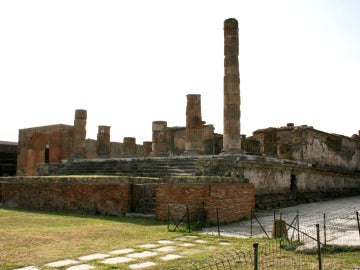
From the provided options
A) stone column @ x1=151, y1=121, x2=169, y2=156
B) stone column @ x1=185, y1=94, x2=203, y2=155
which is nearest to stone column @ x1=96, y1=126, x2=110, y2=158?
stone column @ x1=151, y1=121, x2=169, y2=156

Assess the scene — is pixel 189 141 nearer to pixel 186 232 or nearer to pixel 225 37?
pixel 225 37

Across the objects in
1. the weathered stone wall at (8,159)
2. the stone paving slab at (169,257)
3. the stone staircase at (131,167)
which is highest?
the weathered stone wall at (8,159)

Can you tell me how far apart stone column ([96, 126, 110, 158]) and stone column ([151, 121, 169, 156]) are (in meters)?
3.78

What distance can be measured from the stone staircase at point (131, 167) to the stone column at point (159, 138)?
380 centimetres

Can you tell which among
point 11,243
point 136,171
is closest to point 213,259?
point 11,243

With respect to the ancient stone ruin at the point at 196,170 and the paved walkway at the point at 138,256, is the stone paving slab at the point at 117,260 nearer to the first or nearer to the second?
the paved walkway at the point at 138,256

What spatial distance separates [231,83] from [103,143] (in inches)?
417

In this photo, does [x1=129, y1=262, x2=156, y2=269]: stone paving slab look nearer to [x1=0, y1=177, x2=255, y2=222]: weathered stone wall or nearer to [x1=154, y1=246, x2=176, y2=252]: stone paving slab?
[x1=154, y1=246, x2=176, y2=252]: stone paving slab

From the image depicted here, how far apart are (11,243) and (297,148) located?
1643 centimetres

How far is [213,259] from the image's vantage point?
579cm

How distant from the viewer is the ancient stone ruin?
10.6m

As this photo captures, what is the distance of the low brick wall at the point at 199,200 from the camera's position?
9773 millimetres

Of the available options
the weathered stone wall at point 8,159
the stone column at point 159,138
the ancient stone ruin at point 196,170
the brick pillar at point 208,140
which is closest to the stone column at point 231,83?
the ancient stone ruin at point 196,170

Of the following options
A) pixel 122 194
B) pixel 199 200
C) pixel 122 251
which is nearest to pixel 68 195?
pixel 122 194
